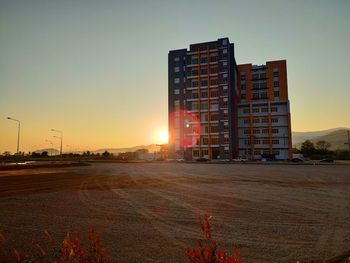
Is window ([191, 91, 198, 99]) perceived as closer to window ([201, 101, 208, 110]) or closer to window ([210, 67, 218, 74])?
window ([201, 101, 208, 110])

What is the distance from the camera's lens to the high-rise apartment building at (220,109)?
77125 millimetres

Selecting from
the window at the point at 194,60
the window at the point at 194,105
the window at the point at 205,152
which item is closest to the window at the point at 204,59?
the window at the point at 194,60

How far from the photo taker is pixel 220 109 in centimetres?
7700

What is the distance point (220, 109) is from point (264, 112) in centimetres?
1557

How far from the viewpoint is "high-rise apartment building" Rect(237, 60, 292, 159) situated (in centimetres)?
7831

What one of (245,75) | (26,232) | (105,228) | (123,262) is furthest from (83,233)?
(245,75)

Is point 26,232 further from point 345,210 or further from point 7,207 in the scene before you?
point 345,210

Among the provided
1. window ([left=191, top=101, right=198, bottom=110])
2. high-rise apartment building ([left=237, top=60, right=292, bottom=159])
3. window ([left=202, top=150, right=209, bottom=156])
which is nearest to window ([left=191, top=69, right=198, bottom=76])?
window ([left=191, top=101, right=198, bottom=110])

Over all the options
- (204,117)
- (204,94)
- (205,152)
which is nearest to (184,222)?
(205,152)

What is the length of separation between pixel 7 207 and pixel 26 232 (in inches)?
171

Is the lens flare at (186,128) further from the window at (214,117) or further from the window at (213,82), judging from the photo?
the window at (213,82)

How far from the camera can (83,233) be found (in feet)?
22.5

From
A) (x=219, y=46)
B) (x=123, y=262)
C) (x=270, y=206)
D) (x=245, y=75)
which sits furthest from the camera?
(x=245, y=75)

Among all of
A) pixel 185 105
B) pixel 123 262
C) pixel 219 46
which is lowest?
pixel 123 262
